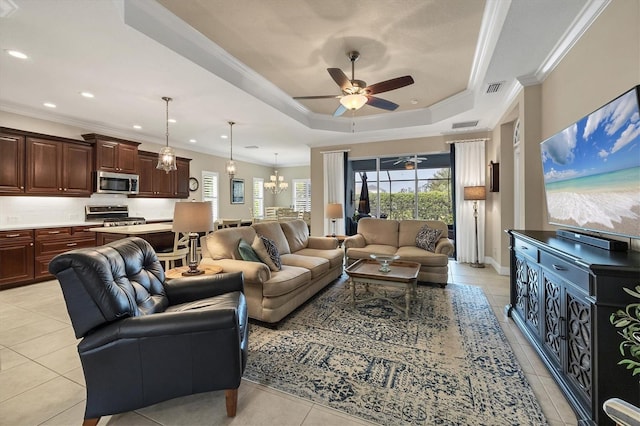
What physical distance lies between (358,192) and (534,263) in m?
4.85

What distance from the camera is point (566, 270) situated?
181cm

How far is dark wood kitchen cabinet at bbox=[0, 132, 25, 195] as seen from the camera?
4.24 m

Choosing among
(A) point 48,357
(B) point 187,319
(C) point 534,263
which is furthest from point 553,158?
(A) point 48,357

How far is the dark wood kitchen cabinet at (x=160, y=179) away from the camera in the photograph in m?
6.20

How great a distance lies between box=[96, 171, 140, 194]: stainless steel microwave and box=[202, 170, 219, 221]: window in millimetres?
2064

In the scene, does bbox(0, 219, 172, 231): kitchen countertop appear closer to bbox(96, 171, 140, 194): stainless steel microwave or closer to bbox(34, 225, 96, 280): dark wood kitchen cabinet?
bbox(34, 225, 96, 280): dark wood kitchen cabinet

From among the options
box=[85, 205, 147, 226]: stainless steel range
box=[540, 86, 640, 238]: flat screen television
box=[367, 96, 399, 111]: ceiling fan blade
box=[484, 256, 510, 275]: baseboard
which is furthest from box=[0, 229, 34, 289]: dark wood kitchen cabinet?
box=[484, 256, 510, 275]: baseboard

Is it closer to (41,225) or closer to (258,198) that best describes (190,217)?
(41,225)

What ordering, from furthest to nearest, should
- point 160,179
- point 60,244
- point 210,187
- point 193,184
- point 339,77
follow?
point 210,187 → point 193,184 → point 160,179 → point 60,244 → point 339,77

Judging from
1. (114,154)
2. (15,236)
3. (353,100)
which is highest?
(353,100)

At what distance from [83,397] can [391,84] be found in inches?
147

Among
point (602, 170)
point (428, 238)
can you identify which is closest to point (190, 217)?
point (602, 170)

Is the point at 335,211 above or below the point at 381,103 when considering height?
below

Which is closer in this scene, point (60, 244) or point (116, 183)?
point (60, 244)
